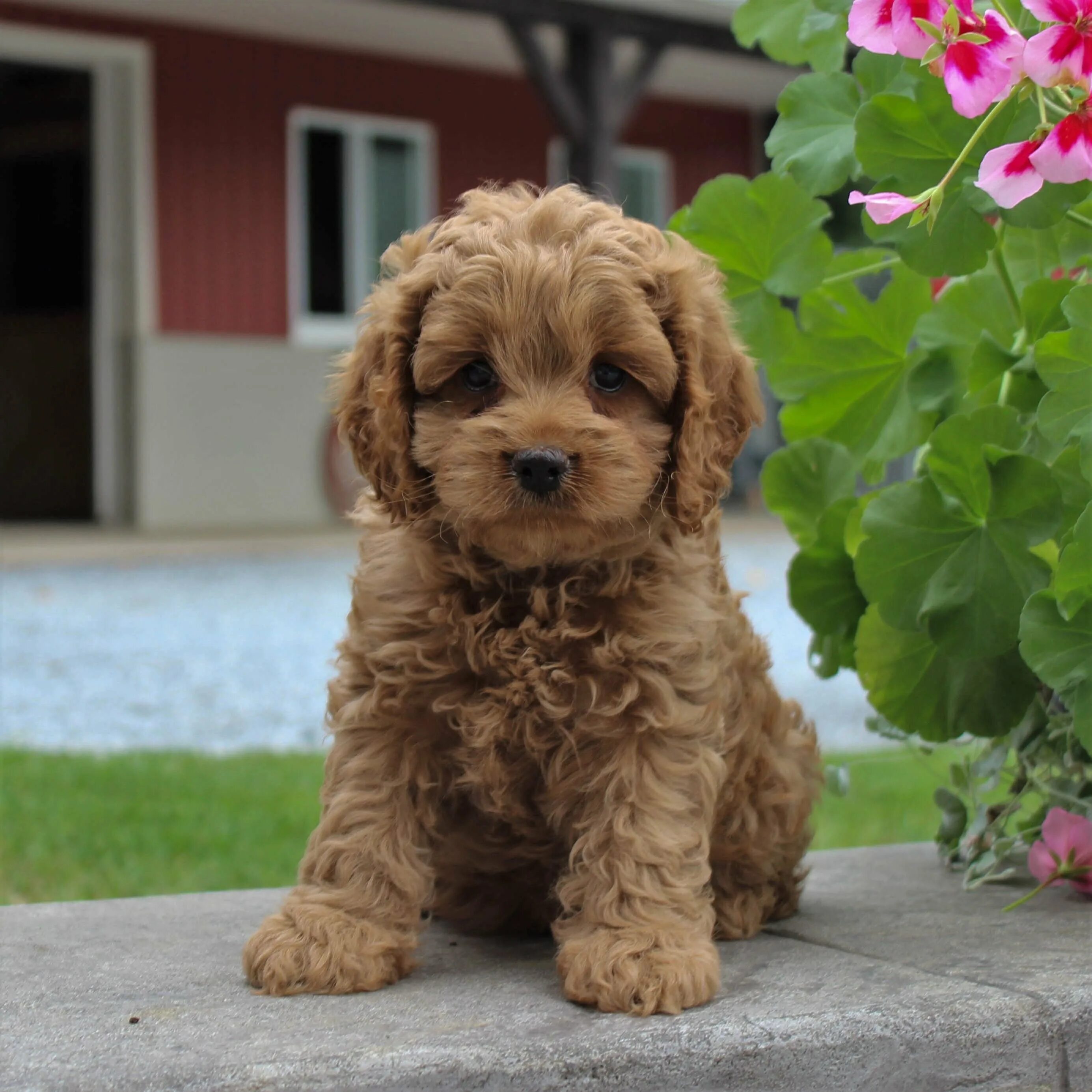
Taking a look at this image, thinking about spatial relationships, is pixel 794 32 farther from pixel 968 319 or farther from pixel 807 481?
pixel 807 481

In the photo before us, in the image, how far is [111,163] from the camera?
16.2 meters

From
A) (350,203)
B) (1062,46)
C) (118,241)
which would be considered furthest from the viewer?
(350,203)

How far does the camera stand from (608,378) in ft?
9.16

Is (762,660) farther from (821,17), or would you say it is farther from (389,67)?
(389,67)

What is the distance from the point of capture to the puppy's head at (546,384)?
2.66m

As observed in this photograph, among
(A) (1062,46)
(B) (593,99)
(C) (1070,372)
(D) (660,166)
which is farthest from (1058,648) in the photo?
(D) (660,166)

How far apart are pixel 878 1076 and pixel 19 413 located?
1760cm

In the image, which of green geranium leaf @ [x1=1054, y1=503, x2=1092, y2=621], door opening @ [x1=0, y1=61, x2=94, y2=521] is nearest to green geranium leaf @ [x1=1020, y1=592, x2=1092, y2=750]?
green geranium leaf @ [x1=1054, y1=503, x2=1092, y2=621]

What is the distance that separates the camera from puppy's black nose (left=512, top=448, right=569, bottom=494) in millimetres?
2613

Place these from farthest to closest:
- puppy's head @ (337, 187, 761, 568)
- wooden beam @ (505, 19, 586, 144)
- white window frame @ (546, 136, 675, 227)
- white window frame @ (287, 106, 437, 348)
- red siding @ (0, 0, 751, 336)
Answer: white window frame @ (546, 136, 675, 227)
white window frame @ (287, 106, 437, 348)
red siding @ (0, 0, 751, 336)
wooden beam @ (505, 19, 586, 144)
puppy's head @ (337, 187, 761, 568)

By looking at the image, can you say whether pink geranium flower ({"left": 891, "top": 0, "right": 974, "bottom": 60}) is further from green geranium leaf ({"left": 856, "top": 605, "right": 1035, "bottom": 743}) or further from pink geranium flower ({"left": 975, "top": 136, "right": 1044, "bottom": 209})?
green geranium leaf ({"left": 856, "top": 605, "right": 1035, "bottom": 743})

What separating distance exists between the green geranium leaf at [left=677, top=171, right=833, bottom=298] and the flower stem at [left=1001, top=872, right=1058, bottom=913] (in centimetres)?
136

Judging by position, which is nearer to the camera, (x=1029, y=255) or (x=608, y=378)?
(x=608, y=378)

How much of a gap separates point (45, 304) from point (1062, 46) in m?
18.0
